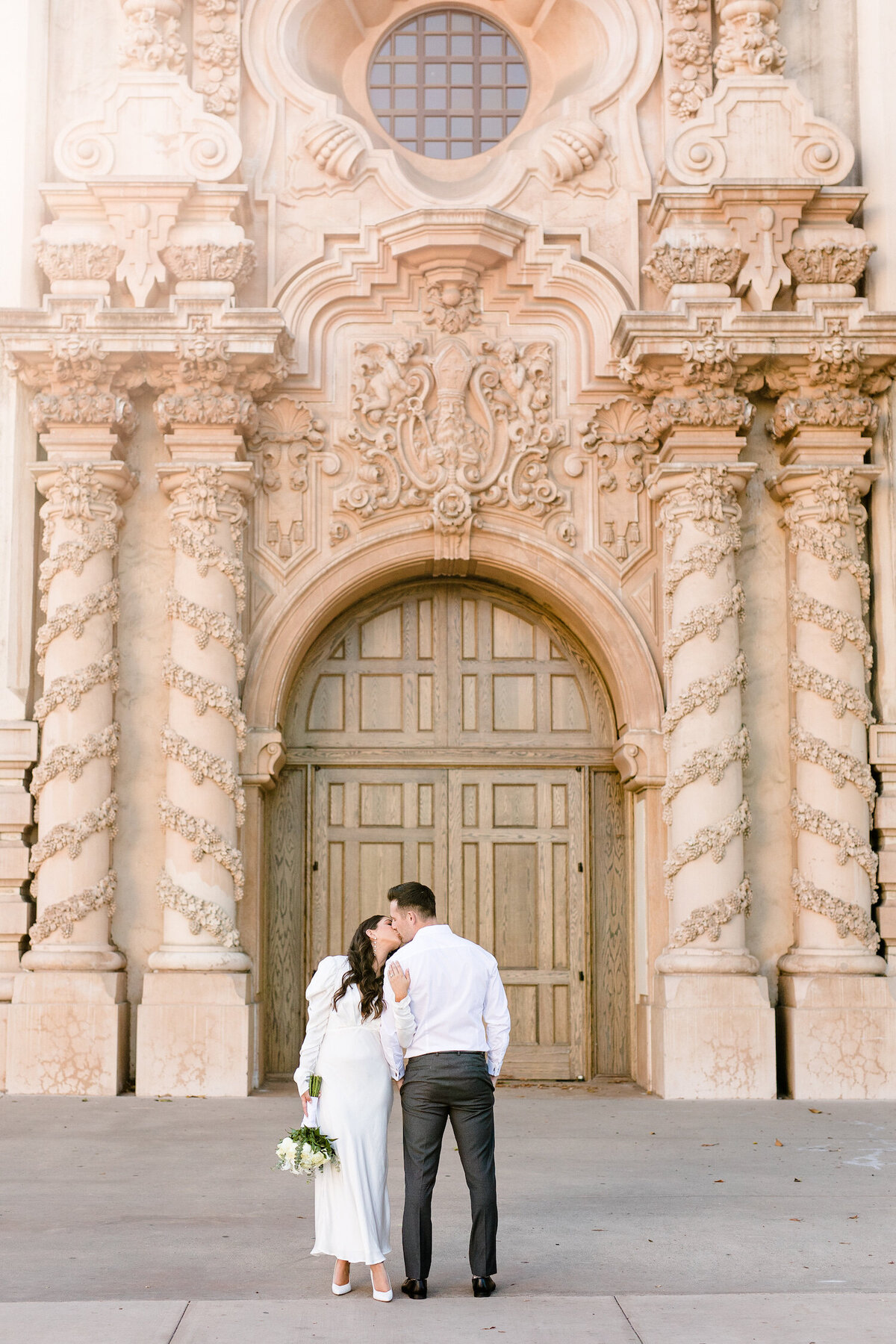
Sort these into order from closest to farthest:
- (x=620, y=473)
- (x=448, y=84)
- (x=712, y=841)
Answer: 1. (x=712, y=841)
2. (x=620, y=473)
3. (x=448, y=84)

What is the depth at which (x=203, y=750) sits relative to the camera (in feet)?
41.4

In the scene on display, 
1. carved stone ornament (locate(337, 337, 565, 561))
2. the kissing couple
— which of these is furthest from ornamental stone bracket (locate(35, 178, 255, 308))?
the kissing couple

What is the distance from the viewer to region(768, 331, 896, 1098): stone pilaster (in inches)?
482

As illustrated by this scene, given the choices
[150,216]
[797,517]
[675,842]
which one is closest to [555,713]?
[675,842]

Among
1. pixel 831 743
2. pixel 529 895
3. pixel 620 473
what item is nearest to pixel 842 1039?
pixel 831 743

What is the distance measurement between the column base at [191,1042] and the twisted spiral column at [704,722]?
11.4ft

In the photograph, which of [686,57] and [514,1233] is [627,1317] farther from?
[686,57]

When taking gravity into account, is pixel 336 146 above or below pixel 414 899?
above

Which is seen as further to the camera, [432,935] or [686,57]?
[686,57]

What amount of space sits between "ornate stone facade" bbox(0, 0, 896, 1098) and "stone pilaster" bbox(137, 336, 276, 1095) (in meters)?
0.03

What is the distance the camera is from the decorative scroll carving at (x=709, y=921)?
12414 mm

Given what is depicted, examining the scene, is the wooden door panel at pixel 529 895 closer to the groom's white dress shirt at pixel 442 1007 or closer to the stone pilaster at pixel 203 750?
the stone pilaster at pixel 203 750

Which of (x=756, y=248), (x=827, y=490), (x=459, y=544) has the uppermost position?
→ (x=756, y=248)

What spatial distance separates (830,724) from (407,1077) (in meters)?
7.27
